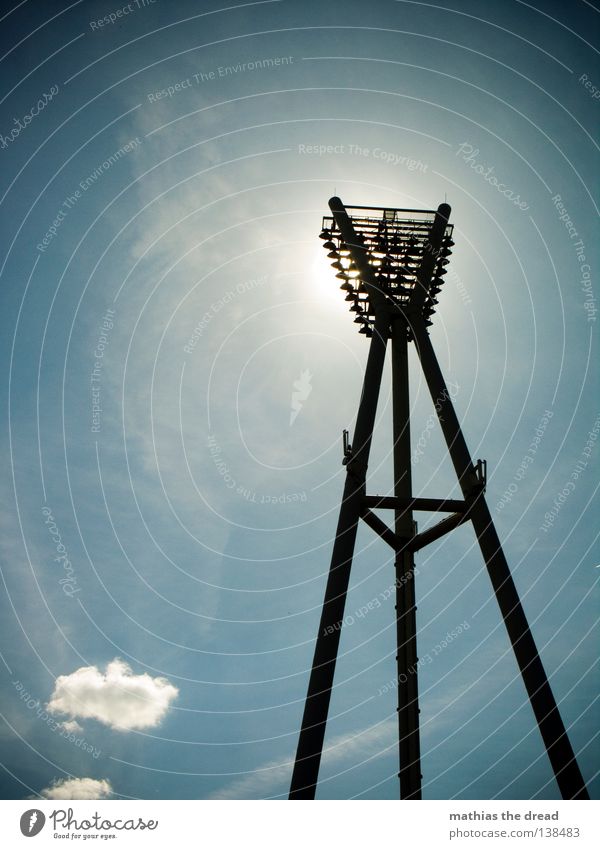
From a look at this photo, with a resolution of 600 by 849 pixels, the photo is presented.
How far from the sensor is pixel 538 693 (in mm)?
11289

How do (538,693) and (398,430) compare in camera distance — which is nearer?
(538,693)

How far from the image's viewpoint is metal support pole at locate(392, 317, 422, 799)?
46.2 ft

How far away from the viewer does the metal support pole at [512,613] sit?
10750mm

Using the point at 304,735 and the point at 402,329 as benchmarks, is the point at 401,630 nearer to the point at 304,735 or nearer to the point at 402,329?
the point at 304,735

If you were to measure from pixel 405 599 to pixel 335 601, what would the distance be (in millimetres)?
4412

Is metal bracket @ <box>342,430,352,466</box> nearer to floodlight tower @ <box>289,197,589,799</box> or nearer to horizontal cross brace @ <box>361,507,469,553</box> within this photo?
floodlight tower @ <box>289,197,589,799</box>

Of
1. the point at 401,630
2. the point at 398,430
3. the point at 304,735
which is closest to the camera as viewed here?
the point at 304,735
